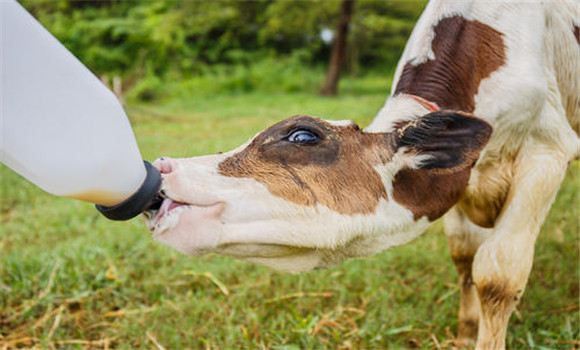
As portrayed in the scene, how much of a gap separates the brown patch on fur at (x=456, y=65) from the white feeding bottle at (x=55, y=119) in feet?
4.18

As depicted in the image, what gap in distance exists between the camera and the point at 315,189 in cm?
181

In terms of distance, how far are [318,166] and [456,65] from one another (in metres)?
0.80

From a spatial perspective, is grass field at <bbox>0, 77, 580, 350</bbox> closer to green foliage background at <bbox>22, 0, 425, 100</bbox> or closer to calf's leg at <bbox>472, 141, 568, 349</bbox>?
calf's leg at <bbox>472, 141, 568, 349</bbox>

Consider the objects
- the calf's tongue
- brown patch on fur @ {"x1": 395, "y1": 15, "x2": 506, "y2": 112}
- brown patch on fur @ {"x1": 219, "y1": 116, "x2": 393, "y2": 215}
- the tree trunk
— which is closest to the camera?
the calf's tongue

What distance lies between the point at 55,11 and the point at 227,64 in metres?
5.59

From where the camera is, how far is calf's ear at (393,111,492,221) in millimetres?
1902

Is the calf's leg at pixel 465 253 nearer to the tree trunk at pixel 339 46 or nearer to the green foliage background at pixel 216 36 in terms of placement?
the tree trunk at pixel 339 46

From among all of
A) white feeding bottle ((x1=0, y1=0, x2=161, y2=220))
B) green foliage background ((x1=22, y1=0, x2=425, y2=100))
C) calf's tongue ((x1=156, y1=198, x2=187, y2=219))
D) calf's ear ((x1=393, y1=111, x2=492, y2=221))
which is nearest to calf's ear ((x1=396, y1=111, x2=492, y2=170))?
calf's ear ((x1=393, y1=111, x2=492, y2=221))

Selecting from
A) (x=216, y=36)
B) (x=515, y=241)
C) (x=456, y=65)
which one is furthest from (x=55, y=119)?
(x=216, y=36)

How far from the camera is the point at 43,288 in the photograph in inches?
127

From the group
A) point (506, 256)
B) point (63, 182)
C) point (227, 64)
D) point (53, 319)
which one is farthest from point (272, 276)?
point (227, 64)

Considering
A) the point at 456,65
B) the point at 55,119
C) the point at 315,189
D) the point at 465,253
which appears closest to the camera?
the point at 55,119

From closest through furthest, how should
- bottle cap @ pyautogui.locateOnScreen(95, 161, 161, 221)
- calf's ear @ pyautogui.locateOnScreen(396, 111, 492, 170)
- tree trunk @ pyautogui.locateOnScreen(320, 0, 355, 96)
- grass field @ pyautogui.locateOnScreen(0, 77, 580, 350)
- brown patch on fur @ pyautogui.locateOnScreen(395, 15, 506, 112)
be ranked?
bottle cap @ pyautogui.locateOnScreen(95, 161, 161, 221) < calf's ear @ pyautogui.locateOnScreen(396, 111, 492, 170) < brown patch on fur @ pyautogui.locateOnScreen(395, 15, 506, 112) < grass field @ pyautogui.locateOnScreen(0, 77, 580, 350) < tree trunk @ pyautogui.locateOnScreen(320, 0, 355, 96)

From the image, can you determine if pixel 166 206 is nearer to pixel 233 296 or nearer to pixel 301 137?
pixel 301 137
